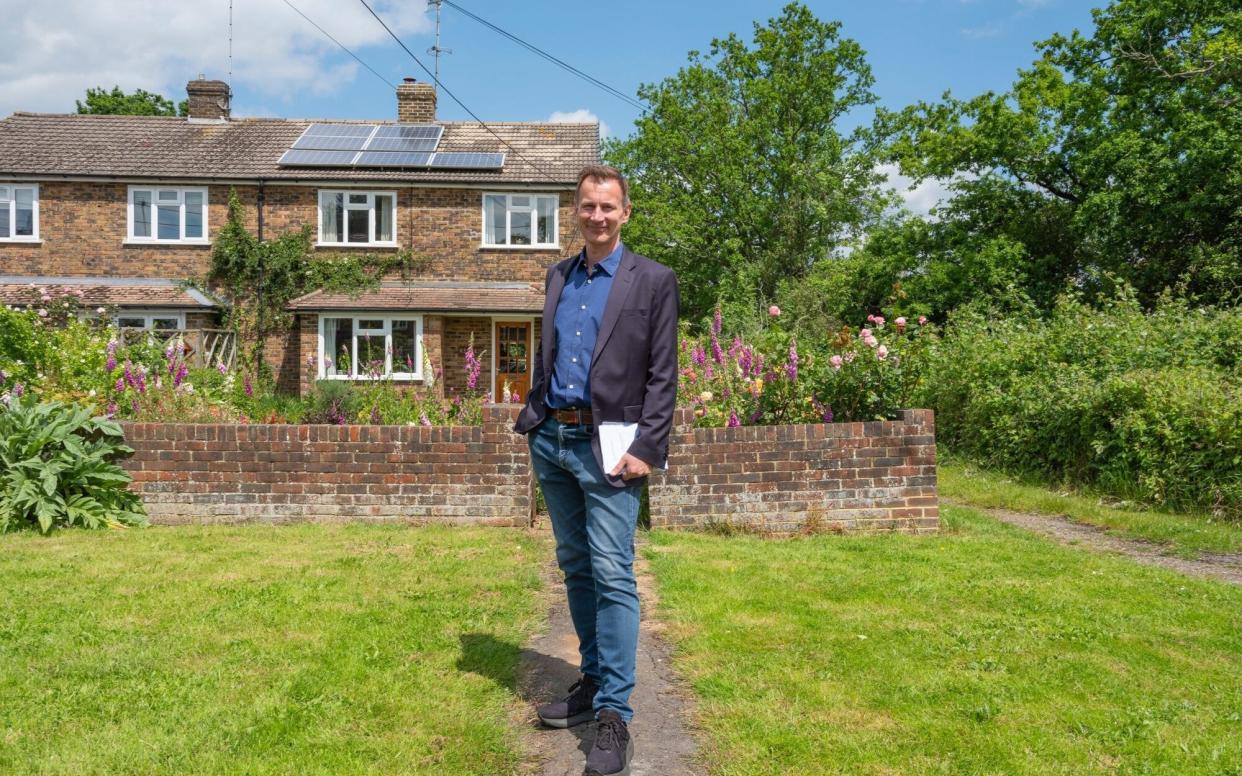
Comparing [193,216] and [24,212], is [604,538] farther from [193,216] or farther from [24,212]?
[24,212]

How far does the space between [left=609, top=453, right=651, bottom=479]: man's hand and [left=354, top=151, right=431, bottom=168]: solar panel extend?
1961 centimetres

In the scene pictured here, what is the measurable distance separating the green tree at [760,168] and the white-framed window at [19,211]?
60.0 feet

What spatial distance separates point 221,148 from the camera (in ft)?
76.2

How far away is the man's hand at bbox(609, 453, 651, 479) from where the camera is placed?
11.0ft

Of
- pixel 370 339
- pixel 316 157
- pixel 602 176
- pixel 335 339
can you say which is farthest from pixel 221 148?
pixel 602 176

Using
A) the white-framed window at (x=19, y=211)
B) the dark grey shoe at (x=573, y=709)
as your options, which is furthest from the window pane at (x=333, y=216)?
the dark grey shoe at (x=573, y=709)

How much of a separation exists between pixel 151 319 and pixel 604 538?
20.4 m

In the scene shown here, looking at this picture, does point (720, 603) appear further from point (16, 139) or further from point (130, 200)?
point (16, 139)

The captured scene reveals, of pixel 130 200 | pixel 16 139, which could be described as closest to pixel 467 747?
pixel 130 200

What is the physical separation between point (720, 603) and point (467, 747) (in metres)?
2.21

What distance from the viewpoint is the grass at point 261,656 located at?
3271 mm

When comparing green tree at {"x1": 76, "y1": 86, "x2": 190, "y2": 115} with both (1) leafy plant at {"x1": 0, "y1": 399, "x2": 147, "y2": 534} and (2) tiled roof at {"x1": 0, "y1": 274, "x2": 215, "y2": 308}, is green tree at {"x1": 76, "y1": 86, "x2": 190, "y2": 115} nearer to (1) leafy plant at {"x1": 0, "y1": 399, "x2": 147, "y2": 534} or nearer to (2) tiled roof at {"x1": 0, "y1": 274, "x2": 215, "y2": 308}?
(2) tiled roof at {"x1": 0, "y1": 274, "x2": 215, "y2": 308}

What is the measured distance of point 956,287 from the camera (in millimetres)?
25672

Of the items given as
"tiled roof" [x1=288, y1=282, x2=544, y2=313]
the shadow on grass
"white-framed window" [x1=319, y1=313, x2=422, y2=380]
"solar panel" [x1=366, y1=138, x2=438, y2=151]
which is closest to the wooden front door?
"tiled roof" [x1=288, y1=282, x2=544, y2=313]
